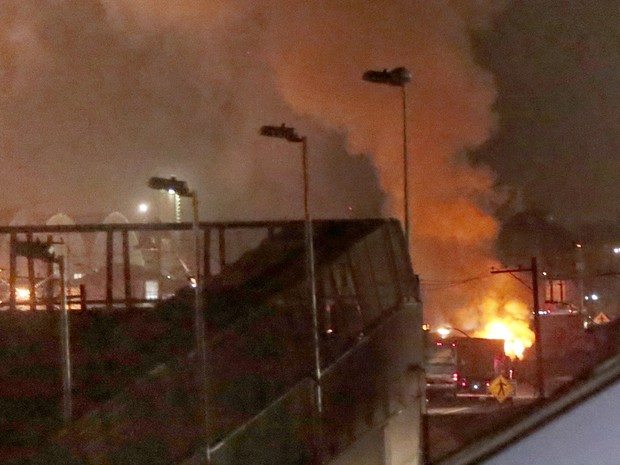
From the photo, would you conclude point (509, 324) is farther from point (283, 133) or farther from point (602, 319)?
point (283, 133)

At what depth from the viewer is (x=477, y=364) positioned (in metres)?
25.9

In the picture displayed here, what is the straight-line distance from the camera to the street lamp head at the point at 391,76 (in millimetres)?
10711

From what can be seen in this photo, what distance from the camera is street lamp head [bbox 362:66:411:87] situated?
422 inches

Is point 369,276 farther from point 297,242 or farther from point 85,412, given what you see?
point 85,412

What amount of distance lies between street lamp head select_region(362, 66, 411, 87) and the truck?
15.8 metres

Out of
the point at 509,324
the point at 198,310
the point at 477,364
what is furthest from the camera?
the point at 509,324

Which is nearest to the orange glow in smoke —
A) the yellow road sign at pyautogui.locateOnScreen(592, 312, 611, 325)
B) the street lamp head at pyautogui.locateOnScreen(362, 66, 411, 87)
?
the yellow road sign at pyautogui.locateOnScreen(592, 312, 611, 325)

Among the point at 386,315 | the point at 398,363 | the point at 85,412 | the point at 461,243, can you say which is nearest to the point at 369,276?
the point at 386,315

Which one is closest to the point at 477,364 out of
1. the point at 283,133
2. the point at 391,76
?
the point at 391,76

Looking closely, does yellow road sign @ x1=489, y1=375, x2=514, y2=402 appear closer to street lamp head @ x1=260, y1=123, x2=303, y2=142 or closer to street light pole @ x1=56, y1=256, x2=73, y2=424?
street lamp head @ x1=260, y1=123, x2=303, y2=142

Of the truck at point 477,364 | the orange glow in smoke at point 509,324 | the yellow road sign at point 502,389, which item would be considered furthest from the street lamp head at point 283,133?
the orange glow in smoke at point 509,324

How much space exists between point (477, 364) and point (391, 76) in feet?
55.6

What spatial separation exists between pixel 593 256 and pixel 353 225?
28.0m

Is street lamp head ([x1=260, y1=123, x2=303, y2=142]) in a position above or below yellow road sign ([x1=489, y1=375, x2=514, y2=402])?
above
